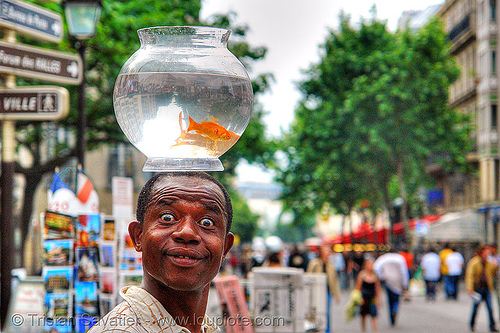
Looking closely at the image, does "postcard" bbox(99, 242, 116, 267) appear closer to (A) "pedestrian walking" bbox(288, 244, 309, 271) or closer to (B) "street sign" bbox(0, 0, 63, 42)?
(B) "street sign" bbox(0, 0, 63, 42)

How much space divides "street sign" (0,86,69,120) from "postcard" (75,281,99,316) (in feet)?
4.95

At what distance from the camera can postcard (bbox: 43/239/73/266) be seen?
6.25 meters

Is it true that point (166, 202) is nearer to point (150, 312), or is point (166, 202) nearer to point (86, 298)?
point (150, 312)

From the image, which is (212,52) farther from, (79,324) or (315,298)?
(315,298)

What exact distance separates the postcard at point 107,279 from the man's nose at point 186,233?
15.4 ft

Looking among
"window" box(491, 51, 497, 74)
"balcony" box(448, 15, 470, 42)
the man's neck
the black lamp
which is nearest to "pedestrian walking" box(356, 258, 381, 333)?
the black lamp

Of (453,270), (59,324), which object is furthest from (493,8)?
(59,324)

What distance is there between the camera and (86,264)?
21.0ft

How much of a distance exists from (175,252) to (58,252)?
15.0 feet

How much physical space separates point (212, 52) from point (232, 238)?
57 cm

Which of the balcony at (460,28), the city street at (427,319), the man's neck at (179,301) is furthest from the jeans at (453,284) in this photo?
the balcony at (460,28)

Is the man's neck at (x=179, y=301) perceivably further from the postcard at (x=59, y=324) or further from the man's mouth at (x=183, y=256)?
the postcard at (x=59, y=324)

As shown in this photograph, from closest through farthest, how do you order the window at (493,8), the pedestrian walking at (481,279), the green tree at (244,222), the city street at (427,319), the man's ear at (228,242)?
the man's ear at (228,242), the pedestrian walking at (481,279), the city street at (427,319), the window at (493,8), the green tree at (244,222)

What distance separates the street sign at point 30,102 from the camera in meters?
6.71
